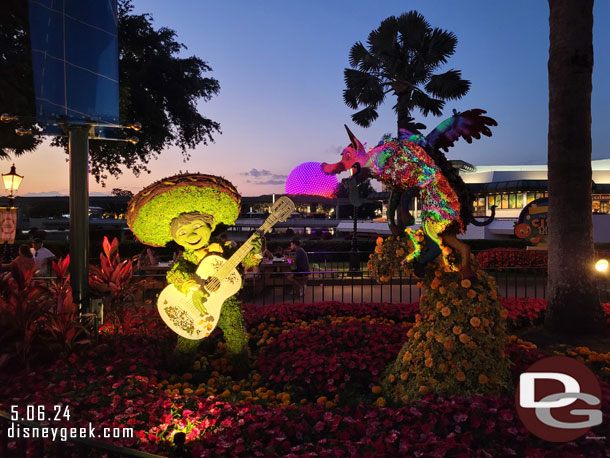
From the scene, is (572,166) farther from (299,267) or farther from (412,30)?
(412,30)

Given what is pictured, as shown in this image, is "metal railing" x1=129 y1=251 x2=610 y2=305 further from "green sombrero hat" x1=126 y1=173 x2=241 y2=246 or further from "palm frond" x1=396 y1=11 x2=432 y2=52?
"palm frond" x1=396 y1=11 x2=432 y2=52

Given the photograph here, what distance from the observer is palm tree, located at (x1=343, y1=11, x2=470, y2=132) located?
15.8 meters

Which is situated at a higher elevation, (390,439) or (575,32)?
(575,32)

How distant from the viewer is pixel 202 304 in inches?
170

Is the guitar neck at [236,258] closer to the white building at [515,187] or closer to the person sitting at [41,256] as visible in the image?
the person sitting at [41,256]

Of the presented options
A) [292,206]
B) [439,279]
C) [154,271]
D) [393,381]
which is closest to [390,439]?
[393,381]

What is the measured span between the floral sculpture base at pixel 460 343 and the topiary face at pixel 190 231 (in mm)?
2228

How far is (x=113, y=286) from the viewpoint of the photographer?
5211 millimetres

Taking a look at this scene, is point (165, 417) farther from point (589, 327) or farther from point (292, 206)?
point (589, 327)

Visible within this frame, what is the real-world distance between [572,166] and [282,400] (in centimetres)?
486

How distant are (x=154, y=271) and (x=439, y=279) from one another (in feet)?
25.8

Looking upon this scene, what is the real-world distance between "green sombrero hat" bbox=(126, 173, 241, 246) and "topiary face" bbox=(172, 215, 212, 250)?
120 millimetres

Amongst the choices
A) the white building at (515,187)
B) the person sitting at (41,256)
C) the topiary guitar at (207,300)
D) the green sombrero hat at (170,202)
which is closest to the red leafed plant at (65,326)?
the topiary guitar at (207,300)

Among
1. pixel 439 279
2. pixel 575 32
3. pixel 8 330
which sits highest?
pixel 575 32
